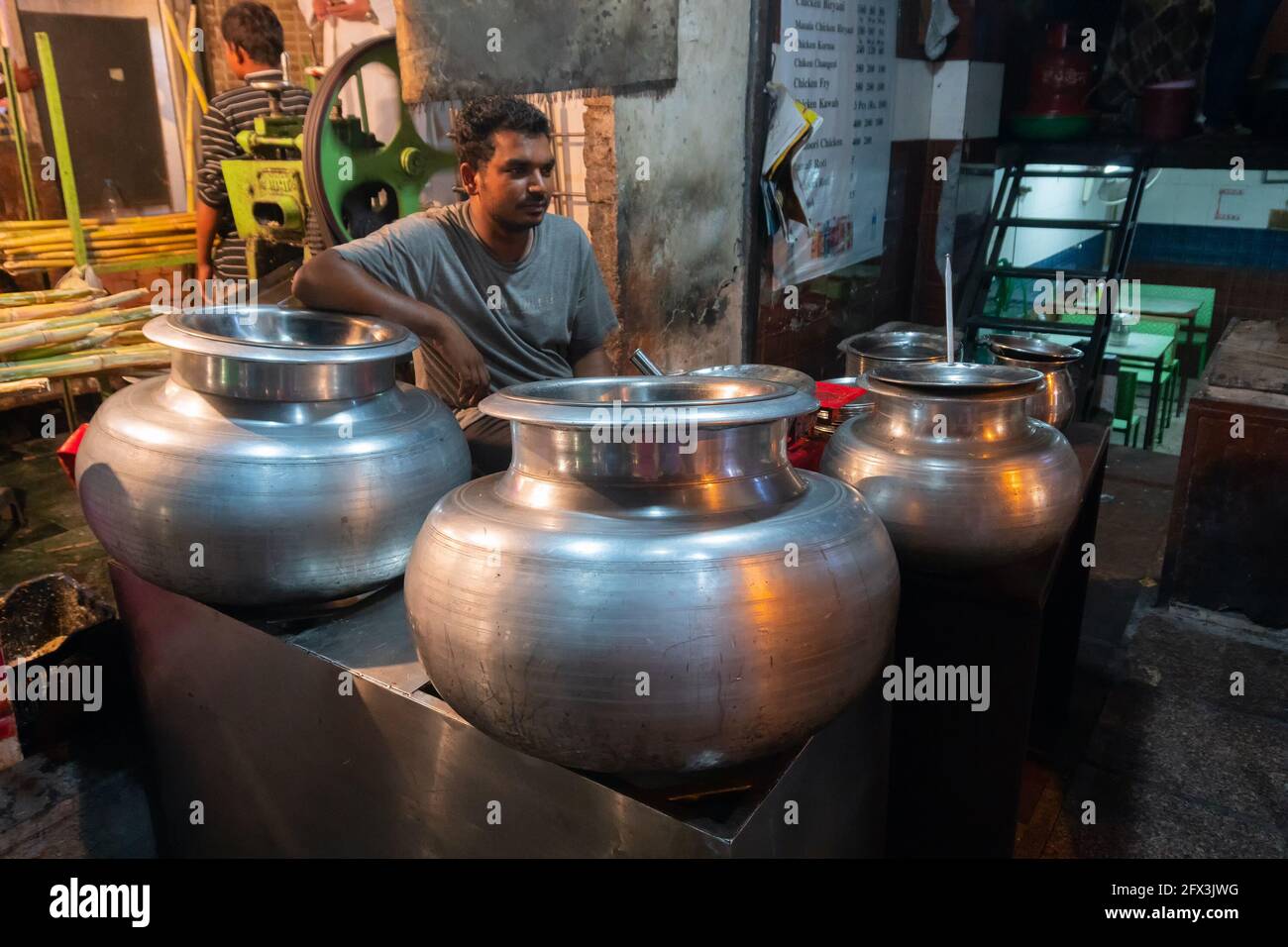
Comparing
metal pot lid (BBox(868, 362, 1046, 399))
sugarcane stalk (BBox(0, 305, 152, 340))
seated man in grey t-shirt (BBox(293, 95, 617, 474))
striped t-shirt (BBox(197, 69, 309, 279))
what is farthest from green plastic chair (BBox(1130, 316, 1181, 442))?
sugarcane stalk (BBox(0, 305, 152, 340))

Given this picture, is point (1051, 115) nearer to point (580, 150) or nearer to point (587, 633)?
point (580, 150)

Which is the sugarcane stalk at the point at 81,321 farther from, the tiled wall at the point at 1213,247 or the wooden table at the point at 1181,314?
the tiled wall at the point at 1213,247

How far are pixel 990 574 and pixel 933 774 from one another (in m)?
0.49

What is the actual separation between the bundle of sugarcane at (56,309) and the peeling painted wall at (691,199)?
231cm

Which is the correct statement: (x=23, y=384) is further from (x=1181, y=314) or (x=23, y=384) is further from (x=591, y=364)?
(x=1181, y=314)

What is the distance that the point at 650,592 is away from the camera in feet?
3.40

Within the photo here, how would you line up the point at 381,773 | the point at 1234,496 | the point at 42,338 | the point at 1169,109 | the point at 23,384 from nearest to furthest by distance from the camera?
the point at 381,773 < the point at 1234,496 < the point at 23,384 < the point at 42,338 < the point at 1169,109

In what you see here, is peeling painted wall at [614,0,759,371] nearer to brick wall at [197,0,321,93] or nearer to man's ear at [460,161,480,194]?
man's ear at [460,161,480,194]

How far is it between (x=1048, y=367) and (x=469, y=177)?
164 centimetres

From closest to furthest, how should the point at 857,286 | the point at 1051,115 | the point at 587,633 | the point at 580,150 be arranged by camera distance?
the point at 587,633 < the point at 580,150 < the point at 857,286 < the point at 1051,115

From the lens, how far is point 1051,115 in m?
6.30

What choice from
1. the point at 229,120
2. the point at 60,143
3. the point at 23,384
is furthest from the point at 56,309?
the point at 60,143
